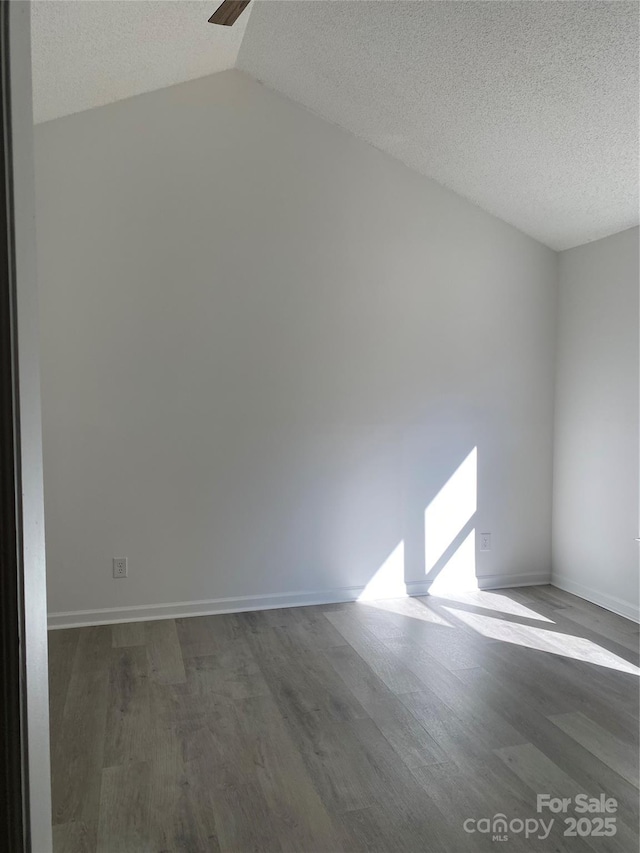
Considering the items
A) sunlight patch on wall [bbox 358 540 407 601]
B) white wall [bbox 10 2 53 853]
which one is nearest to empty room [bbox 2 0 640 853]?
sunlight patch on wall [bbox 358 540 407 601]

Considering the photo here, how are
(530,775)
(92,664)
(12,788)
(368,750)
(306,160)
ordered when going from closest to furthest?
(12,788)
(530,775)
(368,750)
(92,664)
(306,160)

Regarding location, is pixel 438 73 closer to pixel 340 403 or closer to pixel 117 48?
pixel 117 48

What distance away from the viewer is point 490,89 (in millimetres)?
2850

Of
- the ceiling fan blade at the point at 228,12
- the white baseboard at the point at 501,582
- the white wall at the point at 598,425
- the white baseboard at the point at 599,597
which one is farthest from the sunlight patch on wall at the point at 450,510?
the ceiling fan blade at the point at 228,12

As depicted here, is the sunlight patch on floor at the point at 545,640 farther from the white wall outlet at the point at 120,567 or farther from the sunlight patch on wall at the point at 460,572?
the white wall outlet at the point at 120,567

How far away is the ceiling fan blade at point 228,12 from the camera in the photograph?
2.70 metres

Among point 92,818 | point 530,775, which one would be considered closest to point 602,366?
point 530,775

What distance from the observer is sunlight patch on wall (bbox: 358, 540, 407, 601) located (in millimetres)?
3943

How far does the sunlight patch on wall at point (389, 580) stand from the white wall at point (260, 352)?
0.05m

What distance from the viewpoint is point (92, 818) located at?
189cm

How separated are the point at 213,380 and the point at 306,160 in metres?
1.45

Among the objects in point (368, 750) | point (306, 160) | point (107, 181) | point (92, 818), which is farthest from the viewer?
point (306, 160)

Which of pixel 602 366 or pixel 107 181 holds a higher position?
pixel 107 181

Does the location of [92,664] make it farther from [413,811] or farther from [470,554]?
[470,554]
